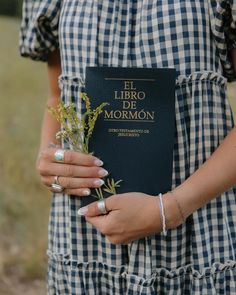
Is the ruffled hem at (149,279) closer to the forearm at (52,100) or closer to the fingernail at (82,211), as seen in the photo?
the fingernail at (82,211)

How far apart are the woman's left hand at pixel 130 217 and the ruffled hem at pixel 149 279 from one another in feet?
0.29

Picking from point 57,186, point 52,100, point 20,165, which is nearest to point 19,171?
point 20,165

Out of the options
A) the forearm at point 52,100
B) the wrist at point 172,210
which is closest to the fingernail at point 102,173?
the wrist at point 172,210

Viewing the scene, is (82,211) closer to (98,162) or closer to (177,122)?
(98,162)

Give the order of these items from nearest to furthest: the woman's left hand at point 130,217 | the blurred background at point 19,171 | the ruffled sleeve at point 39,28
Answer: the woman's left hand at point 130,217 → the ruffled sleeve at point 39,28 → the blurred background at point 19,171

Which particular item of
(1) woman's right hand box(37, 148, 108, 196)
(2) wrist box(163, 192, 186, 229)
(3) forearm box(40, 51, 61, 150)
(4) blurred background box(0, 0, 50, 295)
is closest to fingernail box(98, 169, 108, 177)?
(1) woman's right hand box(37, 148, 108, 196)

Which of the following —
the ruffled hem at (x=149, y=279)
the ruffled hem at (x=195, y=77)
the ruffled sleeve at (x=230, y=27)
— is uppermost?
the ruffled sleeve at (x=230, y=27)

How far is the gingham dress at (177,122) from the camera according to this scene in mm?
934

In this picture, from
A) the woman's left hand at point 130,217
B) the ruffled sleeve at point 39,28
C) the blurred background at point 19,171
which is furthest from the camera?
the blurred background at point 19,171

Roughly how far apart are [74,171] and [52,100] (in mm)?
314

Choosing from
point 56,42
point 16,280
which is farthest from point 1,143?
point 56,42

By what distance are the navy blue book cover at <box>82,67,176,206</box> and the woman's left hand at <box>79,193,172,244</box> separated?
0.10 feet

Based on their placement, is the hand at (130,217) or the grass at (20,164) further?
the grass at (20,164)

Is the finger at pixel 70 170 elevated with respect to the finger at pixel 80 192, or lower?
elevated
